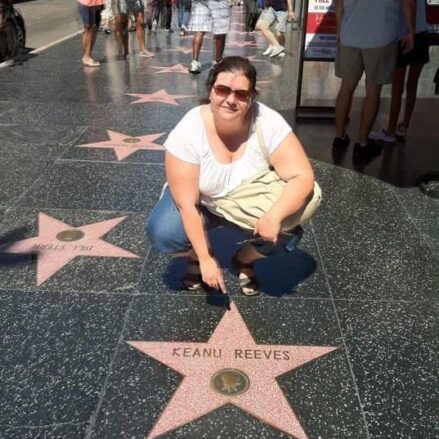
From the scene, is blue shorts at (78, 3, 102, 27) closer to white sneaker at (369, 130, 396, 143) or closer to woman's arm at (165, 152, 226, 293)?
white sneaker at (369, 130, 396, 143)

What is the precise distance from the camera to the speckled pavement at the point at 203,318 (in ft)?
6.67

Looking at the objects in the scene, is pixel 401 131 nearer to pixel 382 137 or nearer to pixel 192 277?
pixel 382 137

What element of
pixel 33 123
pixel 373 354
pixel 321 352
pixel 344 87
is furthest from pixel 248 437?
pixel 33 123

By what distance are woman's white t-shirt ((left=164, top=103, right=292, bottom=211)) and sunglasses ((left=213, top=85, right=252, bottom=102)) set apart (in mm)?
197

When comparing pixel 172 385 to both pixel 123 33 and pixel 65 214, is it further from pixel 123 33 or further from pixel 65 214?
pixel 123 33

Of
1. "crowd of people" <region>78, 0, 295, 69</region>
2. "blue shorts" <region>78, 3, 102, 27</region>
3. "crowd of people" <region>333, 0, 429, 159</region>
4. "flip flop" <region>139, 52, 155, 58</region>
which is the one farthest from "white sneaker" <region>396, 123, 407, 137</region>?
"flip flop" <region>139, 52, 155, 58</region>

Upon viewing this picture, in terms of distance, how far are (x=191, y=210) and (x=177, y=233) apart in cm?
21

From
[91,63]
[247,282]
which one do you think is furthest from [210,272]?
[91,63]

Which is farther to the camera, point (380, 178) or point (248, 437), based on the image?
point (380, 178)

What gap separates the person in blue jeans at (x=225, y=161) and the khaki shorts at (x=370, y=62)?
2472mm

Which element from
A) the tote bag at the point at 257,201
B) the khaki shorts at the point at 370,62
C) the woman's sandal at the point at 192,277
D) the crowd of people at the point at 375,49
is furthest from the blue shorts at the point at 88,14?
the tote bag at the point at 257,201

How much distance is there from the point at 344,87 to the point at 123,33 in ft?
18.9

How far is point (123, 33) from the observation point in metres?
9.26

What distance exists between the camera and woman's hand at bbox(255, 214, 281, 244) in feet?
7.52
